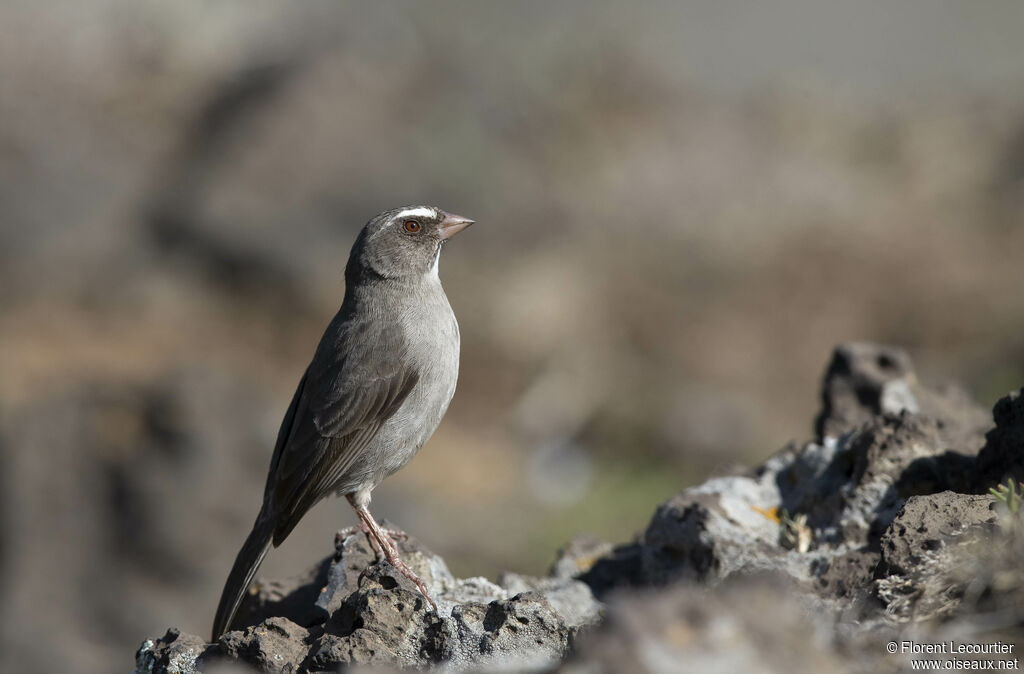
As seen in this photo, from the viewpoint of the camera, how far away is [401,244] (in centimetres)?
630

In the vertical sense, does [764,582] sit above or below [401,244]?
below

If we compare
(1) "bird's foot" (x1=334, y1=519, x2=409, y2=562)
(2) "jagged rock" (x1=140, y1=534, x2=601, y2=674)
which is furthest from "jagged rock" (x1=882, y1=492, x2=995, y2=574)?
(1) "bird's foot" (x1=334, y1=519, x2=409, y2=562)

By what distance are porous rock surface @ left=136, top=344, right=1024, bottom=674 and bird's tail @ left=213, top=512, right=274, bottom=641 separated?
0.24m

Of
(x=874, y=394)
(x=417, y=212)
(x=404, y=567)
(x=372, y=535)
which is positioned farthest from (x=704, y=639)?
(x=417, y=212)

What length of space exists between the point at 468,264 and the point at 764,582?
13.6m

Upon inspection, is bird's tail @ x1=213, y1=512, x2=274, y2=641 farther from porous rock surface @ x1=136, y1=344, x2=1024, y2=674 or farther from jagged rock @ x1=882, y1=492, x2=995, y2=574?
jagged rock @ x1=882, y1=492, x2=995, y2=574

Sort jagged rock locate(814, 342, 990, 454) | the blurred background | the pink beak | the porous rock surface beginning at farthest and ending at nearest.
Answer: the blurred background
the pink beak
jagged rock locate(814, 342, 990, 454)
the porous rock surface

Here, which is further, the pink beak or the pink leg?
the pink beak

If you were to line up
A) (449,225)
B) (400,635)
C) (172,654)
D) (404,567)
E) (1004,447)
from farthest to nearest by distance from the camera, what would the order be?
(449,225) → (404,567) → (1004,447) → (172,654) → (400,635)

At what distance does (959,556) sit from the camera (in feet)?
11.0

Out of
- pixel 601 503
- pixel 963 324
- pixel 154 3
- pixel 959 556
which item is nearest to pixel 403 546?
pixel 959 556

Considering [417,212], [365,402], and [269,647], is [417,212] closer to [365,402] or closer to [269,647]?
[365,402]

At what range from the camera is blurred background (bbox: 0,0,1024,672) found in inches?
410

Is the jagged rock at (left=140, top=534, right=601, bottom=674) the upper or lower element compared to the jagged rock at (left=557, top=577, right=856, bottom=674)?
upper
